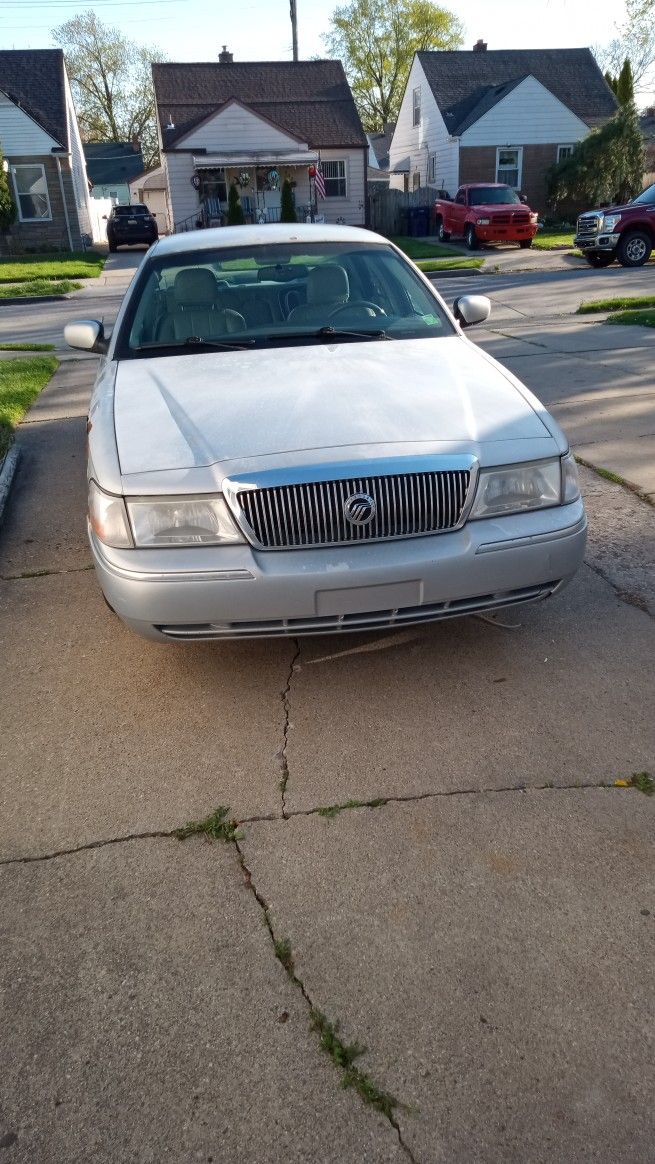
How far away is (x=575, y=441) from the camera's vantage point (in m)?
6.37

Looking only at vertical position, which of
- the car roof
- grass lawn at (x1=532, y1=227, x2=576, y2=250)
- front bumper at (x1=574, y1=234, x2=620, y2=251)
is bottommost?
grass lawn at (x1=532, y1=227, x2=576, y2=250)

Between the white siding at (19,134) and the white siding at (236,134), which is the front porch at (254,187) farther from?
the white siding at (19,134)

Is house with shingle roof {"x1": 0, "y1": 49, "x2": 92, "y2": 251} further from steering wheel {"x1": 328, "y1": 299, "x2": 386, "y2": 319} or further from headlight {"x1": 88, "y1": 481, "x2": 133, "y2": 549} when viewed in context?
headlight {"x1": 88, "y1": 481, "x2": 133, "y2": 549}

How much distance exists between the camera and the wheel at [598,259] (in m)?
20.0

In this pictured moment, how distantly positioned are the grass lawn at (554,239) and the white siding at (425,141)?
18.3 feet

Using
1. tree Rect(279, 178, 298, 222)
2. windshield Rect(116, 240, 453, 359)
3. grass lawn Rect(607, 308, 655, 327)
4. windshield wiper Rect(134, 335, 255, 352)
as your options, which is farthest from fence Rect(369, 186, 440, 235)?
windshield wiper Rect(134, 335, 255, 352)

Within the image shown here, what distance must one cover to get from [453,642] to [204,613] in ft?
4.00

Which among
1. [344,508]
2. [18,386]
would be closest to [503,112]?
[18,386]

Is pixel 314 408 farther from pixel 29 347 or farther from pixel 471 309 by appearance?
pixel 29 347

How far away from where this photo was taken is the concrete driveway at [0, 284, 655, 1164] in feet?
A: 6.12

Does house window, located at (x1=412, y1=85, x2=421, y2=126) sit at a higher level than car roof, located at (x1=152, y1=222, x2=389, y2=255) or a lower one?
higher

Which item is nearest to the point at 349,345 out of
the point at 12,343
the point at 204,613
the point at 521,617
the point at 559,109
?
the point at 521,617

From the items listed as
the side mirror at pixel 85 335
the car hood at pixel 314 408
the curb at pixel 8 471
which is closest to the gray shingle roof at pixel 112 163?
the curb at pixel 8 471

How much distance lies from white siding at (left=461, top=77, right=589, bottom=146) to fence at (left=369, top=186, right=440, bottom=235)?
323 centimetres
